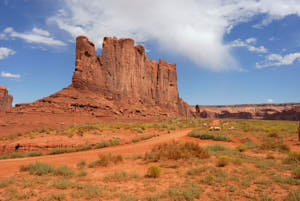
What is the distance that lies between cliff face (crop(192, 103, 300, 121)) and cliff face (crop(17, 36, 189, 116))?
101 feet

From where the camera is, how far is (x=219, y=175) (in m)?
6.77

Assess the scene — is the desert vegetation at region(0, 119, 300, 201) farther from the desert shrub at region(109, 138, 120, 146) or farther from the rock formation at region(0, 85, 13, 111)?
the rock formation at region(0, 85, 13, 111)

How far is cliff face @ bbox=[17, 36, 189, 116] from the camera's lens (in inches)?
1543

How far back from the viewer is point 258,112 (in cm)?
11269

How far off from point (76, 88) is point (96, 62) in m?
9.59

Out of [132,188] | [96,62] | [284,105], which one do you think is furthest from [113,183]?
[284,105]

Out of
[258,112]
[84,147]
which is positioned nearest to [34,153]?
[84,147]

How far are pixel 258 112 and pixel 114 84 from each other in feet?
317

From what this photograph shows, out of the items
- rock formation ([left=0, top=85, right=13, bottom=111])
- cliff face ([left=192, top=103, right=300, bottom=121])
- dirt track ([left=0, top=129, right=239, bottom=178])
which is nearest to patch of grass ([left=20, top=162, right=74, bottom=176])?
dirt track ([left=0, top=129, right=239, bottom=178])

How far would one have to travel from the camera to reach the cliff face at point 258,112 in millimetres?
88419

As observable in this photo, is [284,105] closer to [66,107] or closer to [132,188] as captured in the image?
[66,107]

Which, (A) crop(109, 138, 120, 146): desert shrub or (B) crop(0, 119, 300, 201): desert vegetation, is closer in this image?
(B) crop(0, 119, 300, 201): desert vegetation

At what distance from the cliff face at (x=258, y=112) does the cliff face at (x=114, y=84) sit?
30.9 m

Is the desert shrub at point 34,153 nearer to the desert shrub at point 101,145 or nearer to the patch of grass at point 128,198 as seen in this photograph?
the desert shrub at point 101,145
